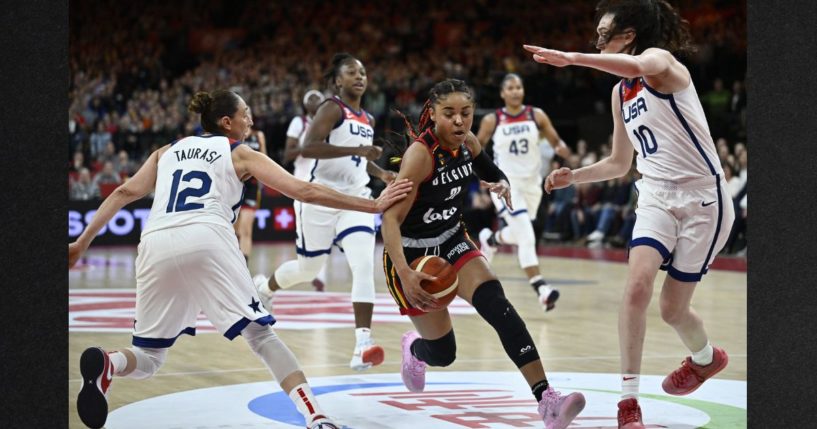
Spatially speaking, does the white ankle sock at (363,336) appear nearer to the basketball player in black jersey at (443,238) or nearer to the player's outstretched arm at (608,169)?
the basketball player in black jersey at (443,238)

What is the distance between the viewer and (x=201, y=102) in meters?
5.18

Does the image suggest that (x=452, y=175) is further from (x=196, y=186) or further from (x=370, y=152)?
(x=370, y=152)

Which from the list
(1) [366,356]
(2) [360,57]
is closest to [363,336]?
(1) [366,356]

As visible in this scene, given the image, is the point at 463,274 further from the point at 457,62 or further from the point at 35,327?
the point at 457,62

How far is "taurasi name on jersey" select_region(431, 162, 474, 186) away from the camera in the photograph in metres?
5.26

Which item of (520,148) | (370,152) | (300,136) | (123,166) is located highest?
(123,166)

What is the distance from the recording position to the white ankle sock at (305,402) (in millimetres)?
4570

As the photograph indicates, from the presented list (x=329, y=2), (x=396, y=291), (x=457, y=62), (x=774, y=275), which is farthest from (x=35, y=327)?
(x=329, y=2)

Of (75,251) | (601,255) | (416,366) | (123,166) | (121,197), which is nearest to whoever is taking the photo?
(75,251)

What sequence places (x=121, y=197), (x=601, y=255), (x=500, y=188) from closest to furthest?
(x=121, y=197), (x=500, y=188), (x=601, y=255)

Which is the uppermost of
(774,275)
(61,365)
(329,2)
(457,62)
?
(329,2)

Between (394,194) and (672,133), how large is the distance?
1266 mm

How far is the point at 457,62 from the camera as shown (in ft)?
84.6

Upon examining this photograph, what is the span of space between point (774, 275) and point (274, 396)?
118 inches
